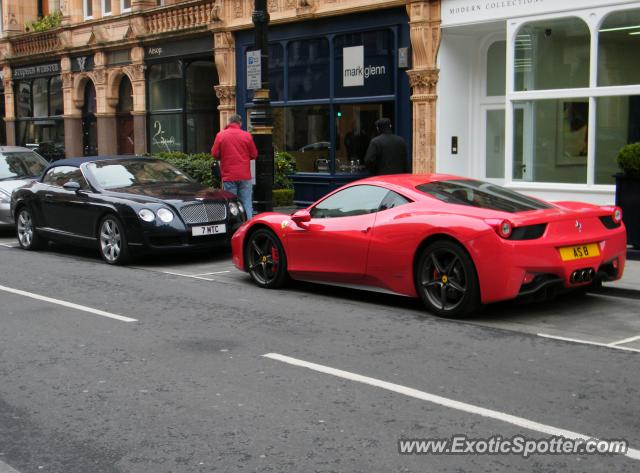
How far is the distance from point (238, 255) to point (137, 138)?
15.7m

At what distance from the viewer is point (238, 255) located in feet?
35.1

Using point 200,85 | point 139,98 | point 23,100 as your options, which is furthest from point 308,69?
point 23,100

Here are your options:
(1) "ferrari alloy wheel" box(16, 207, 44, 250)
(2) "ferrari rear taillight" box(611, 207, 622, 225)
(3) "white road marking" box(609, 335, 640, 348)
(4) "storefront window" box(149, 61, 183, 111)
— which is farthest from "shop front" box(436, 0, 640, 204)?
(4) "storefront window" box(149, 61, 183, 111)

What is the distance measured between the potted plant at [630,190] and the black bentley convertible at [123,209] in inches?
209

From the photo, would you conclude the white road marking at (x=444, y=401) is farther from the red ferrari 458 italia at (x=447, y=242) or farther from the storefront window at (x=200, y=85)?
the storefront window at (x=200, y=85)

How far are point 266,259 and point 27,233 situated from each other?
5795 millimetres

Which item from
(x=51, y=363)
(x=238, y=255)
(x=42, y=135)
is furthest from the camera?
(x=42, y=135)

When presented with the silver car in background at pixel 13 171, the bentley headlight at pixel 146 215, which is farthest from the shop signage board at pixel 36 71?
the bentley headlight at pixel 146 215

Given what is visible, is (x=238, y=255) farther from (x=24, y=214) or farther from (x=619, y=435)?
(x=619, y=435)

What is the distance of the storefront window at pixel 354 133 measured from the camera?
59.3 ft

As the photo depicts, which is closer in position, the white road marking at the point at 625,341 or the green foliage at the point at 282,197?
the white road marking at the point at 625,341

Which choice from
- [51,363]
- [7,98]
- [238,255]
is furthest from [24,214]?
[7,98]

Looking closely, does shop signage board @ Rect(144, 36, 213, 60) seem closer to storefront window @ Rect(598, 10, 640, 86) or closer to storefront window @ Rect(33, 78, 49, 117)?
storefront window @ Rect(33, 78, 49, 117)

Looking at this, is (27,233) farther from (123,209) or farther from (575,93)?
(575,93)
